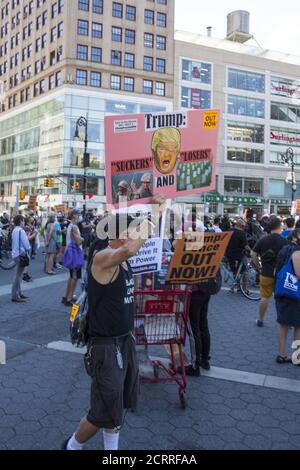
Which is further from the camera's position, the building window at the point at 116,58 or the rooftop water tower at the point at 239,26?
the rooftop water tower at the point at 239,26

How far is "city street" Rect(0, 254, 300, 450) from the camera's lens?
3.47 m

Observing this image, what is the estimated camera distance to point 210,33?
209 feet

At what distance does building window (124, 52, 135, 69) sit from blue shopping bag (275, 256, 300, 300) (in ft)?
161

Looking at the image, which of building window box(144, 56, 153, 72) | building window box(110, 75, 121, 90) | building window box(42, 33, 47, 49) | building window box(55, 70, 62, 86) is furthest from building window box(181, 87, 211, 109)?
building window box(42, 33, 47, 49)

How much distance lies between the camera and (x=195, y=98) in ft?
171

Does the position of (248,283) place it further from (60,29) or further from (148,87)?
(60,29)

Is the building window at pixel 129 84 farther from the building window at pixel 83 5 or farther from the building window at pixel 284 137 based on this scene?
the building window at pixel 284 137

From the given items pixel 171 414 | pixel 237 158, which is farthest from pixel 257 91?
pixel 171 414

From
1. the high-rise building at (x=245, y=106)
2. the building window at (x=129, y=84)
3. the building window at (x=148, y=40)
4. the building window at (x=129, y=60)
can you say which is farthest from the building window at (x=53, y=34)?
the high-rise building at (x=245, y=106)

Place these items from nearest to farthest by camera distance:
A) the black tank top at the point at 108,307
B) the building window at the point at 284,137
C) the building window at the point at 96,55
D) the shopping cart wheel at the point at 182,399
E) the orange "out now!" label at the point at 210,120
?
the black tank top at the point at 108,307 < the shopping cart wheel at the point at 182,399 < the orange "out now!" label at the point at 210,120 < the building window at the point at 96,55 < the building window at the point at 284,137

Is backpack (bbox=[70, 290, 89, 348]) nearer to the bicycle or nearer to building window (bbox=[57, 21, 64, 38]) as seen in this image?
the bicycle

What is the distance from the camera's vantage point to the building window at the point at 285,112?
57.4 m

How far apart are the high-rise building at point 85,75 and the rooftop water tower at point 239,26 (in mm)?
13429

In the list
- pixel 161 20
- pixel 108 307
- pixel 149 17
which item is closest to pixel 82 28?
pixel 149 17
